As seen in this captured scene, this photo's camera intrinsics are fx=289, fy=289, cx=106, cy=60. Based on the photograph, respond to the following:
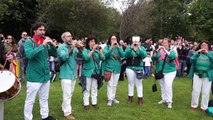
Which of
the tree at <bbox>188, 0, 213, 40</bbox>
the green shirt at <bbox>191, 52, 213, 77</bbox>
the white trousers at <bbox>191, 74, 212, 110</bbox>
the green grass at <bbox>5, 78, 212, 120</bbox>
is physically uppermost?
the tree at <bbox>188, 0, 213, 40</bbox>

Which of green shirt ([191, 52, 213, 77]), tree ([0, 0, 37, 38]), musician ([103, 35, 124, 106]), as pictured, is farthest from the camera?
tree ([0, 0, 37, 38])

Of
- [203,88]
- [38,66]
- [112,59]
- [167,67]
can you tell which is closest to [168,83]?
[167,67]

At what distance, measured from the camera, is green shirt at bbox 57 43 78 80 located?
6930 millimetres

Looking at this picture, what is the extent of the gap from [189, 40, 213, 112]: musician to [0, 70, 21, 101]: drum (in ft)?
17.7

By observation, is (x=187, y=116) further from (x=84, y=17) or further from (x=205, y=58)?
(x=84, y=17)

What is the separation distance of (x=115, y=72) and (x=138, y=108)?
4.19 feet

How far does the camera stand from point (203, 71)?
849cm

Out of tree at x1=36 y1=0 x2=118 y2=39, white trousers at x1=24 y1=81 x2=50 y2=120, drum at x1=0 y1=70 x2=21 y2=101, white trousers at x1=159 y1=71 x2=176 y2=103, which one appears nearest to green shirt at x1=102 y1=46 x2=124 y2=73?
white trousers at x1=159 y1=71 x2=176 y2=103

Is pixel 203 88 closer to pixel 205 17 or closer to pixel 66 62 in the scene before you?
pixel 66 62

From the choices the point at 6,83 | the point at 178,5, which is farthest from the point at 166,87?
the point at 178,5

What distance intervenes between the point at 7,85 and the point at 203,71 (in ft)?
18.4

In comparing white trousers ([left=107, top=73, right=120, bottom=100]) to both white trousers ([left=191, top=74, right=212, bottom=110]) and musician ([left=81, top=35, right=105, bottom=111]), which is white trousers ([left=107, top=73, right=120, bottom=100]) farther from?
white trousers ([left=191, top=74, right=212, bottom=110])

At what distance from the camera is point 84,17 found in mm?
29797

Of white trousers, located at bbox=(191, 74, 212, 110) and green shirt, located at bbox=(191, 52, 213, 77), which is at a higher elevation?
green shirt, located at bbox=(191, 52, 213, 77)
